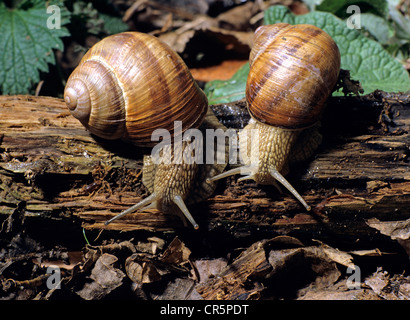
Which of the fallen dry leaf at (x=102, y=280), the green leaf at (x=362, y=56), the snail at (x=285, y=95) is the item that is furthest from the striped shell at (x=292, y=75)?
the fallen dry leaf at (x=102, y=280)

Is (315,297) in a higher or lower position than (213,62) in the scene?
lower

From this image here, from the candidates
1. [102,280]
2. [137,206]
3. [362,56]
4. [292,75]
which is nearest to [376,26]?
[362,56]

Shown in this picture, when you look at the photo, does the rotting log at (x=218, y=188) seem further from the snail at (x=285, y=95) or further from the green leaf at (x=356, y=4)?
the green leaf at (x=356, y=4)

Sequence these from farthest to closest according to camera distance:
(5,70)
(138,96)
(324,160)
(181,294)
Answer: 1. (5,70)
2. (324,160)
3. (181,294)
4. (138,96)

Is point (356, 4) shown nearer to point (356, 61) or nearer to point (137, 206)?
point (356, 61)

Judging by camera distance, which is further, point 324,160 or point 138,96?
point 324,160

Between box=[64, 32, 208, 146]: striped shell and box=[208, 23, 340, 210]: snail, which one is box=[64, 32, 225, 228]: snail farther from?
box=[208, 23, 340, 210]: snail

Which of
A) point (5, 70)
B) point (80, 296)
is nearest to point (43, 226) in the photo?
point (80, 296)

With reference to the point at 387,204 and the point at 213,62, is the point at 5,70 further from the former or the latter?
the point at 387,204
